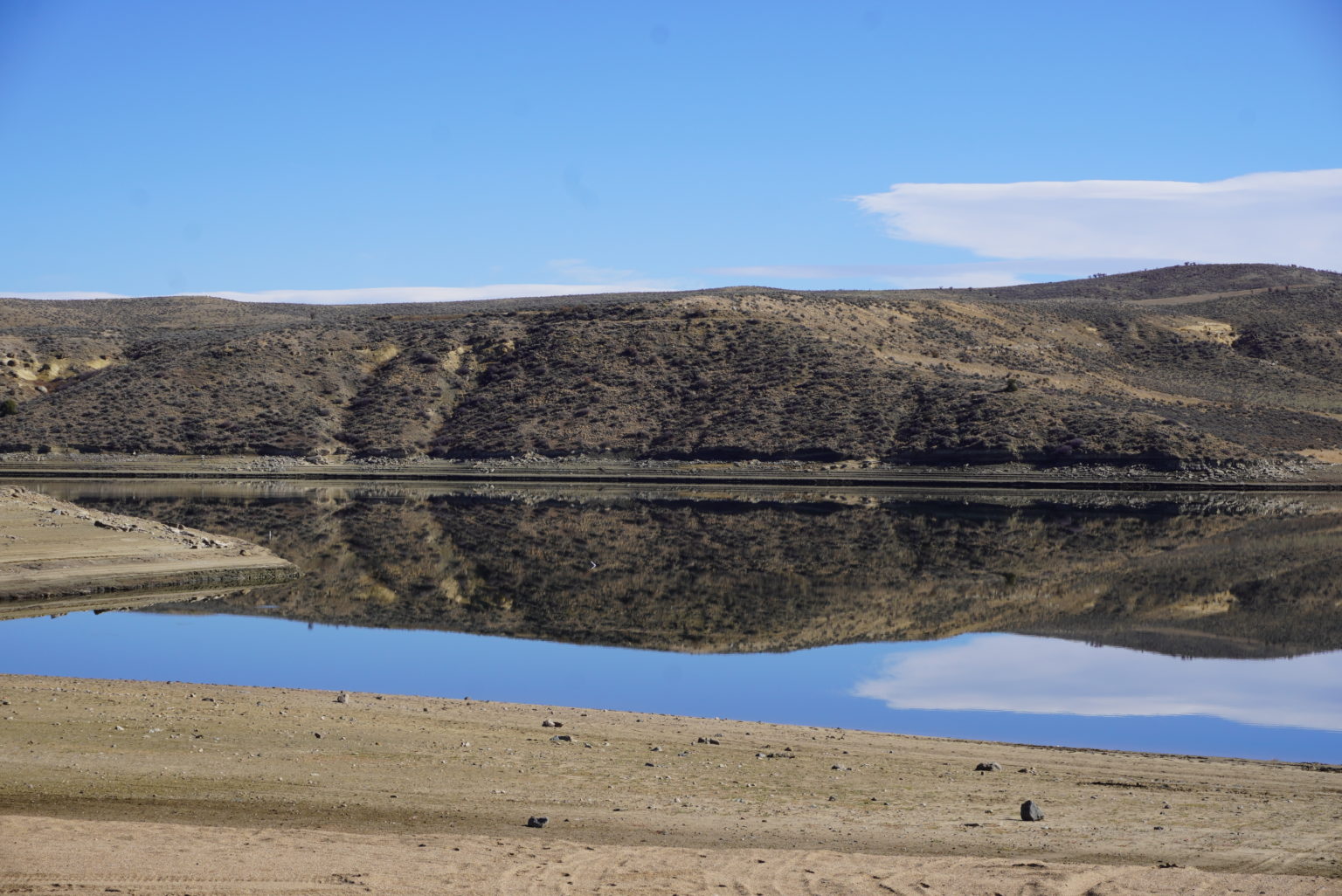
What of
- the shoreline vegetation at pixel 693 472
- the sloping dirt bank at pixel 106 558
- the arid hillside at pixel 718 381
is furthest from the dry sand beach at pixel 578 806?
the arid hillside at pixel 718 381

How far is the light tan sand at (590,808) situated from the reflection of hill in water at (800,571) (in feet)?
29.1

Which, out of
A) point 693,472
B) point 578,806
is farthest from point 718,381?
point 578,806

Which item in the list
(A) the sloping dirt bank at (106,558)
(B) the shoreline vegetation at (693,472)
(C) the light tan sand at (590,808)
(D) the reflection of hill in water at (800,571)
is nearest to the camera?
(C) the light tan sand at (590,808)

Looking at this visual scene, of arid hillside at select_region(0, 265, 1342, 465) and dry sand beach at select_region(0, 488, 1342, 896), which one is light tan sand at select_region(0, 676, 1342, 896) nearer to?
dry sand beach at select_region(0, 488, 1342, 896)

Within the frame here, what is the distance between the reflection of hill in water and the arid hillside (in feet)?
74.3

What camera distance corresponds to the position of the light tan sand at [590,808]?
8.74 meters

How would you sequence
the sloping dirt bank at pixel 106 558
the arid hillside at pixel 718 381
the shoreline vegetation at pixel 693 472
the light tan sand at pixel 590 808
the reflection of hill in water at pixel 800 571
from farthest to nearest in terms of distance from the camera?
the arid hillside at pixel 718 381 < the shoreline vegetation at pixel 693 472 < the sloping dirt bank at pixel 106 558 < the reflection of hill in water at pixel 800 571 < the light tan sand at pixel 590 808

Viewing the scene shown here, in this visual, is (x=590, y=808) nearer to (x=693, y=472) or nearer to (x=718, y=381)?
(x=693, y=472)

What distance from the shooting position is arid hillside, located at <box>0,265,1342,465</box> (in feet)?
242

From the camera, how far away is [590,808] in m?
11.0

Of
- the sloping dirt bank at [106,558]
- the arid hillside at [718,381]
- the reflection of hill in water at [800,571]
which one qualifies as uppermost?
the arid hillside at [718,381]

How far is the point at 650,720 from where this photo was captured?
1523cm

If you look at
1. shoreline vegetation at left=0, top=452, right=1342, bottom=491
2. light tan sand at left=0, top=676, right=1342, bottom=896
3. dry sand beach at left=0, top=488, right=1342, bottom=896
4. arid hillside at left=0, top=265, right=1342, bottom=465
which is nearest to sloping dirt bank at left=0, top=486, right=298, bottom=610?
dry sand beach at left=0, top=488, right=1342, bottom=896

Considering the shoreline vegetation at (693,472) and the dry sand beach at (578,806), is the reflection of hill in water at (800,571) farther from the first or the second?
the shoreline vegetation at (693,472)
